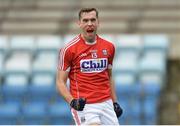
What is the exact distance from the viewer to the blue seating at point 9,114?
8.51 meters

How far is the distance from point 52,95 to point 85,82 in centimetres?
493

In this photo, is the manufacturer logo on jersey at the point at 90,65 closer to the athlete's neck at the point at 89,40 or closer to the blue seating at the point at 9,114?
the athlete's neck at the point at 89,40

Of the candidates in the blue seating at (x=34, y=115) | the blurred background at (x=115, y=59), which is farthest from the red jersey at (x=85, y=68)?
the blue seating at (x=34, y=115)

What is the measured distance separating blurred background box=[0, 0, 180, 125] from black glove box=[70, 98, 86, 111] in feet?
15.0

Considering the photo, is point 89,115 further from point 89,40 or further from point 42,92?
point 42,92

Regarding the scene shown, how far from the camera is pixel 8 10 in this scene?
1047 centimetres

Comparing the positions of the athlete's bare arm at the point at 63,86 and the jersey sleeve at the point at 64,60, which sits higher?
the jersey sleeve at the point at 64,60

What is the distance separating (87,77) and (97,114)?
245 millimetres

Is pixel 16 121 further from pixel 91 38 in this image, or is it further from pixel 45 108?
pixel 91 38

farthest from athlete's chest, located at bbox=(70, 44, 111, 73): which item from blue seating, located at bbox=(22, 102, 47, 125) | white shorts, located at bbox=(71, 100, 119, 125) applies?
blue seating, located at bbox=(22, 102, 47, 125)

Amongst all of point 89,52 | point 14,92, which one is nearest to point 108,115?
point 89,52

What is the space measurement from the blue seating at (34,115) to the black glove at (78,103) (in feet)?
15.9

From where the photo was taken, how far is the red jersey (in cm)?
379

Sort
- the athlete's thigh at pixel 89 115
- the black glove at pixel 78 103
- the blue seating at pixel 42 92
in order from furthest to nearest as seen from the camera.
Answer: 1. the blue seating at pixel 42 92
2. the athlete's thigh at pixel 89 115
3. the black glove at pixel 78 103
